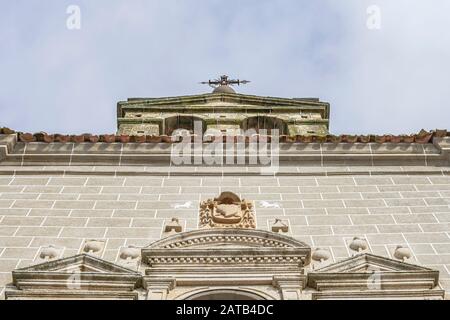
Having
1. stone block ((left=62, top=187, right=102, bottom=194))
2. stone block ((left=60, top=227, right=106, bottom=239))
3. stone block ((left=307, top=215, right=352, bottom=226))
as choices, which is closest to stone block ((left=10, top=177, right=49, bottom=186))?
stone block ((left=62, top=187, right=102, bottom=194))

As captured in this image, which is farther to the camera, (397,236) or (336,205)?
(336,205)

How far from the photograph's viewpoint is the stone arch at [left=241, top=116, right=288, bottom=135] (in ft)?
71.3

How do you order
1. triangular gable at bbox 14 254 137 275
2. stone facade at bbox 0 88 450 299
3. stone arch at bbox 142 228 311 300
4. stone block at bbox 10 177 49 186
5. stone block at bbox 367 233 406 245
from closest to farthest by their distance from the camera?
stone arch at bbox 142 228 311 300 < stone facade at bbox 0 88 450 299 < triangular gable at bbox 14 254 137 275 < stone block at bbox 367 233 406 245 < stone block at bbox 10 177 49 186

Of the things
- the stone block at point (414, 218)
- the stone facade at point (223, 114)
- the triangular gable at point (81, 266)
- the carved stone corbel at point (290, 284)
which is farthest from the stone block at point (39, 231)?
the stone facade at point (223, 114)

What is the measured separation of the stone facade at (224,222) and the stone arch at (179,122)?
22.0 ft

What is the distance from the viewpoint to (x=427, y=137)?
49.6 ft

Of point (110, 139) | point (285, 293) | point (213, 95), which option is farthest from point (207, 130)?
point (285, 293)

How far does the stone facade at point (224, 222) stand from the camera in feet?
35.1

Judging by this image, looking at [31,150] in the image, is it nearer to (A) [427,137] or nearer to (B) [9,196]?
(B) [9,196]

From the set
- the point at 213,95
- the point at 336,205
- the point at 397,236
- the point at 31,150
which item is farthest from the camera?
the point at 213,95

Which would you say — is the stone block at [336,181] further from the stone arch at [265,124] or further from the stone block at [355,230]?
the stone arch at [265,124]

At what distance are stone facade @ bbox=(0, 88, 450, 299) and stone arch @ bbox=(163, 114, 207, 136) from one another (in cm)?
670

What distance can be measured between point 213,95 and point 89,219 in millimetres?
11339

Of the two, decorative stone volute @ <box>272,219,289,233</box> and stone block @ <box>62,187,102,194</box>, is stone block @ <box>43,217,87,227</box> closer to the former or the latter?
stone block @ <box>62,187,102,194</box>
